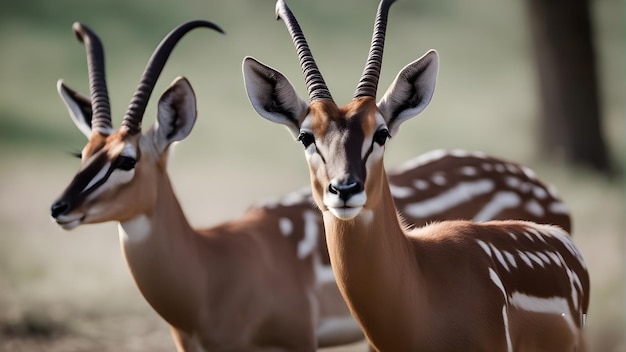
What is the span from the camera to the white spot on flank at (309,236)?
6801mm

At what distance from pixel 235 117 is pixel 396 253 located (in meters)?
10.1

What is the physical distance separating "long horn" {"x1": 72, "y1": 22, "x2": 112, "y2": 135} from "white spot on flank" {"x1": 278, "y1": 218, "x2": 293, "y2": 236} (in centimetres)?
137

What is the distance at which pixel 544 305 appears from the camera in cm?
495

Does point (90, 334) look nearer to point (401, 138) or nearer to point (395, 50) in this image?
point (401, 138)

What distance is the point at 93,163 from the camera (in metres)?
5.74

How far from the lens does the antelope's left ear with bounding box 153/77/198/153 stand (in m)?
6.17

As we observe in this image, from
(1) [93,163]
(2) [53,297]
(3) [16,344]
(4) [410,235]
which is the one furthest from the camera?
(2) [53,297]

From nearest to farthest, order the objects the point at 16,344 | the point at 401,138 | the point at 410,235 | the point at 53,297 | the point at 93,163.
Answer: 1. the point at 410,235
2. the point at 93,163
3. the point at 16,344
4. the point at 53,297
5. the point at 401,138

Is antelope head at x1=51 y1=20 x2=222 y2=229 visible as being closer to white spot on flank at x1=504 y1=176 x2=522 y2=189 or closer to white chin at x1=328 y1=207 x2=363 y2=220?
white chin at x1=328 y1=207 x2=363 y2=220

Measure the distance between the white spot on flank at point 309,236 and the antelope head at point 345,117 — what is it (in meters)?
1.96

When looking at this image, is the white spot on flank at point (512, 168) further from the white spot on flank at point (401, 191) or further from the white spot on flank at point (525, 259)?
Result: the white spot on flank at point (525, 259)

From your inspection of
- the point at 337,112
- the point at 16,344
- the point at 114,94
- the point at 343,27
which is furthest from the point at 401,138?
the point at 337,112

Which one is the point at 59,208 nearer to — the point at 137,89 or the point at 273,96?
the point at 137,89

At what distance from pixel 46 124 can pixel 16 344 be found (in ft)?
19.9
